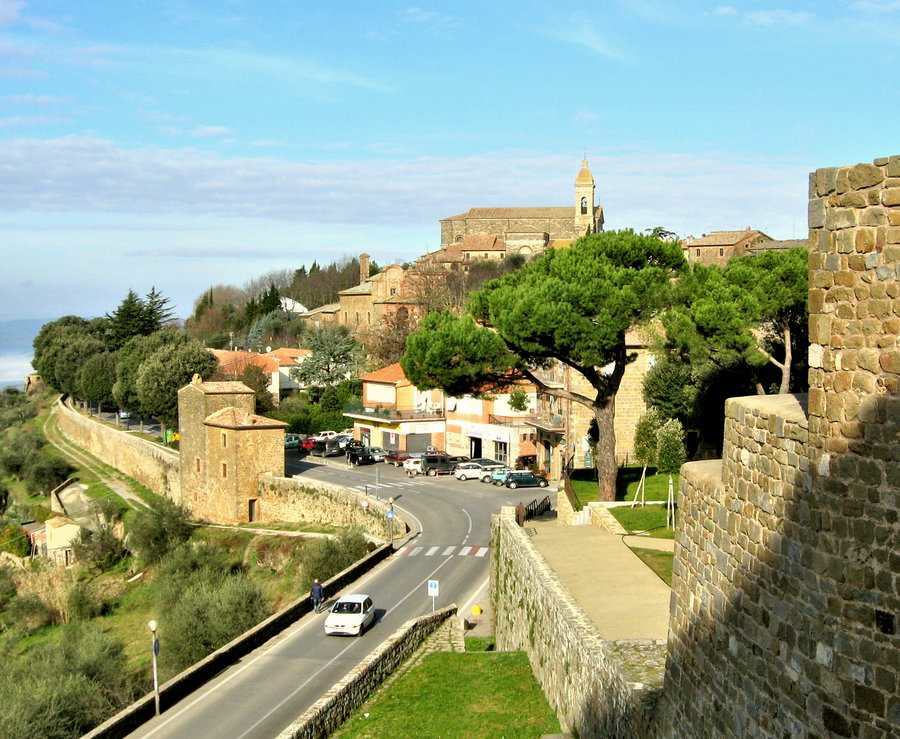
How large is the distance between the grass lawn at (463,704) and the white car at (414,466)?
85.6ft

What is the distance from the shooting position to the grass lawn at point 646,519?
71.7ft

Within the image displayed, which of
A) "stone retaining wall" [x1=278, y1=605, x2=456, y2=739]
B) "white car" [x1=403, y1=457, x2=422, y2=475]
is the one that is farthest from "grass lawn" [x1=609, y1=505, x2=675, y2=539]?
"white car" [x1=403, y1=457, x2=422, y2=475]

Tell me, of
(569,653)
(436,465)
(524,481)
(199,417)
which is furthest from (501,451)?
(569,653)

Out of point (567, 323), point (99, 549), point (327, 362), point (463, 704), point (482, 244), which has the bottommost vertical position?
point (99, 549)

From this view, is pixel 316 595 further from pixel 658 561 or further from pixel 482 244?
pixel 482 244

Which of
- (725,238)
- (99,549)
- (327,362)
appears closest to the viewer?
(99,549)

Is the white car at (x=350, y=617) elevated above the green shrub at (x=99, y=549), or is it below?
above

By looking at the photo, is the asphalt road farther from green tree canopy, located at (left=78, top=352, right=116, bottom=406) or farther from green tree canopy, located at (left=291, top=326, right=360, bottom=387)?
green tree canopy, located at (left=78, top=352, right=116, bottom=406)

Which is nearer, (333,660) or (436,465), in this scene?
(333,660)

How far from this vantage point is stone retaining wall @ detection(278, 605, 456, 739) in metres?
14.7

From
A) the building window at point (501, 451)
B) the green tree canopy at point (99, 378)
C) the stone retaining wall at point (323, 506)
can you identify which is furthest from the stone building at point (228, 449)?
the green tree canopy at point (99, 378)

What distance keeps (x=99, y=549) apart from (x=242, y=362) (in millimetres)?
23221

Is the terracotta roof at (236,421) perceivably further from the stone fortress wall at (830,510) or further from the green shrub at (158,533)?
the stone fortress wall at (830,510)

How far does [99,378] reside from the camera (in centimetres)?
6894
